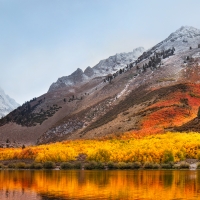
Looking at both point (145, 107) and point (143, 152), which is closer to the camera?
point (143, 152)

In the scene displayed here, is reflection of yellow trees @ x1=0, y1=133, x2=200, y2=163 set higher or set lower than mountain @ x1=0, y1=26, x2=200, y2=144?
lower

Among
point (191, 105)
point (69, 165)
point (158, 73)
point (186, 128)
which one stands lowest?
point (69, 165)

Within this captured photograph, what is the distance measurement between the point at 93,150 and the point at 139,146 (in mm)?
8585

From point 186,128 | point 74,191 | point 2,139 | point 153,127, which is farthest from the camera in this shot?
point 2,139

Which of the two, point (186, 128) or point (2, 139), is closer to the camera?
point (186, 128)

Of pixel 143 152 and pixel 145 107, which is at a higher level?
pixel 145 107

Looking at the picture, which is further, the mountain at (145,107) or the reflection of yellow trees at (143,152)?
the mountain at (145,107)

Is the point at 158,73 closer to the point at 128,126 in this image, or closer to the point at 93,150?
the point at 128,126

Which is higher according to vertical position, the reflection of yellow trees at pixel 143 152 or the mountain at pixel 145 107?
the mountain at pixel 145 107

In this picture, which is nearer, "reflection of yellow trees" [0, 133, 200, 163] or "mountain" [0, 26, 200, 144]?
"reflection of yellow trees" [0, 133, 200, 163]

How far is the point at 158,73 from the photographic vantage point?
18450 centimetres

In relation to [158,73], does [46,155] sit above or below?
below

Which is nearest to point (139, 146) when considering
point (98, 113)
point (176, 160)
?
point (176, 160)

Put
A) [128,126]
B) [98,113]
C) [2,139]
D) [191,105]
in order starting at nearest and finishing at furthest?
1. [128,126]
2. [191,105]
3. [98,113]
4. [2,139]
